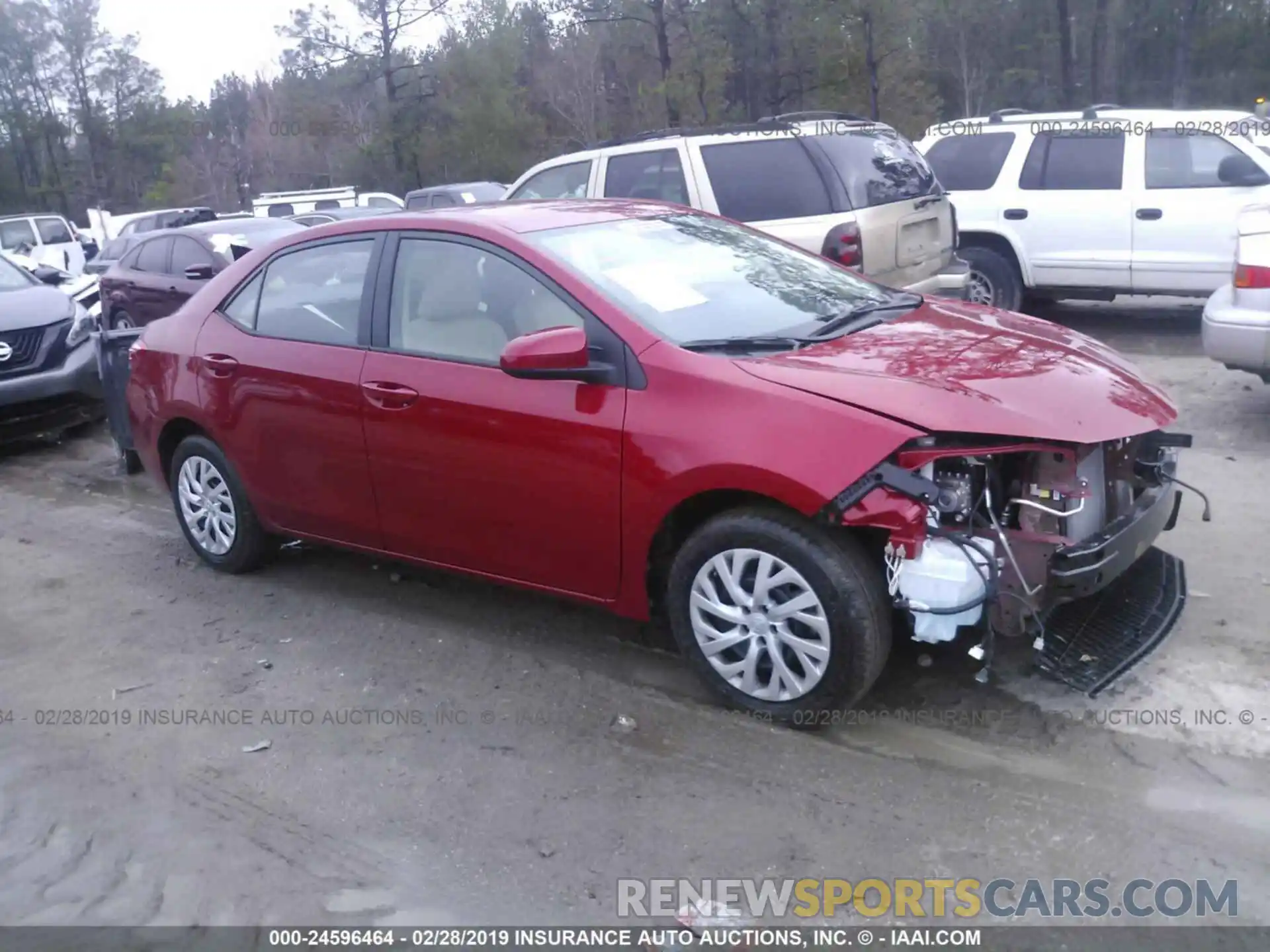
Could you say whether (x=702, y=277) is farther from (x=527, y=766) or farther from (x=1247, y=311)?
(x=1247, y=311)

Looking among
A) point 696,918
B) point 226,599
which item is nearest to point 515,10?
point 226,599

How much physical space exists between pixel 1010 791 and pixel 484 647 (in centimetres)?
216

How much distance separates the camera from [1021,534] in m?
3.79

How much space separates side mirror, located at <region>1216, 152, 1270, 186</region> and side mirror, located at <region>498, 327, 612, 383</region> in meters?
7.17

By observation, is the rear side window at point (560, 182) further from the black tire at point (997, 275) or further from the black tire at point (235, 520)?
the black tire at point (235, 520)

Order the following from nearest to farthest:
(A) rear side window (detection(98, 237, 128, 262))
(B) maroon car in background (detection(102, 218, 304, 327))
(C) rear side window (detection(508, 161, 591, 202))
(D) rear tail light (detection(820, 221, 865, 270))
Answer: (D) rear tail light (detection(820, 221, 865, 270)) < (C) rear side window (detection(508, 161, 591, 202)) < (B) maroon car in background (detection(102, 218, 304, 327)) < (A) rear side window (detection(98, 237, 128, 262))

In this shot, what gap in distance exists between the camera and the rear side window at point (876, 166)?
26.0 ft

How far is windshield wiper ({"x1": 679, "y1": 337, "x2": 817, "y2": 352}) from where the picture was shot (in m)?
4.04

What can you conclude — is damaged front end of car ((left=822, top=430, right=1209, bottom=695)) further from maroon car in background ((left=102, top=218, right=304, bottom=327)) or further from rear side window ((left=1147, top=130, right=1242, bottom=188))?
maroon car in background ((left=102, top=218, right=304, bottom=327))

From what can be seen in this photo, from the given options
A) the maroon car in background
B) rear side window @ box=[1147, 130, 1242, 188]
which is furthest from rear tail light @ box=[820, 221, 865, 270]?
the maroon car in background

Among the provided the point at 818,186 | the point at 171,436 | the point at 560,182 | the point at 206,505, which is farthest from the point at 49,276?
the point at 818,186

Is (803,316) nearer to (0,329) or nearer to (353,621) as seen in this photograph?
(353,621)

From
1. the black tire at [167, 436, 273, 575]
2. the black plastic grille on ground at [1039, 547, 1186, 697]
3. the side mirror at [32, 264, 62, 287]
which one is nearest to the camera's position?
the black plastic grille on ground at [1039, 547, 1186, 697]

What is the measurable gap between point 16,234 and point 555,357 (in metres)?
22.9
